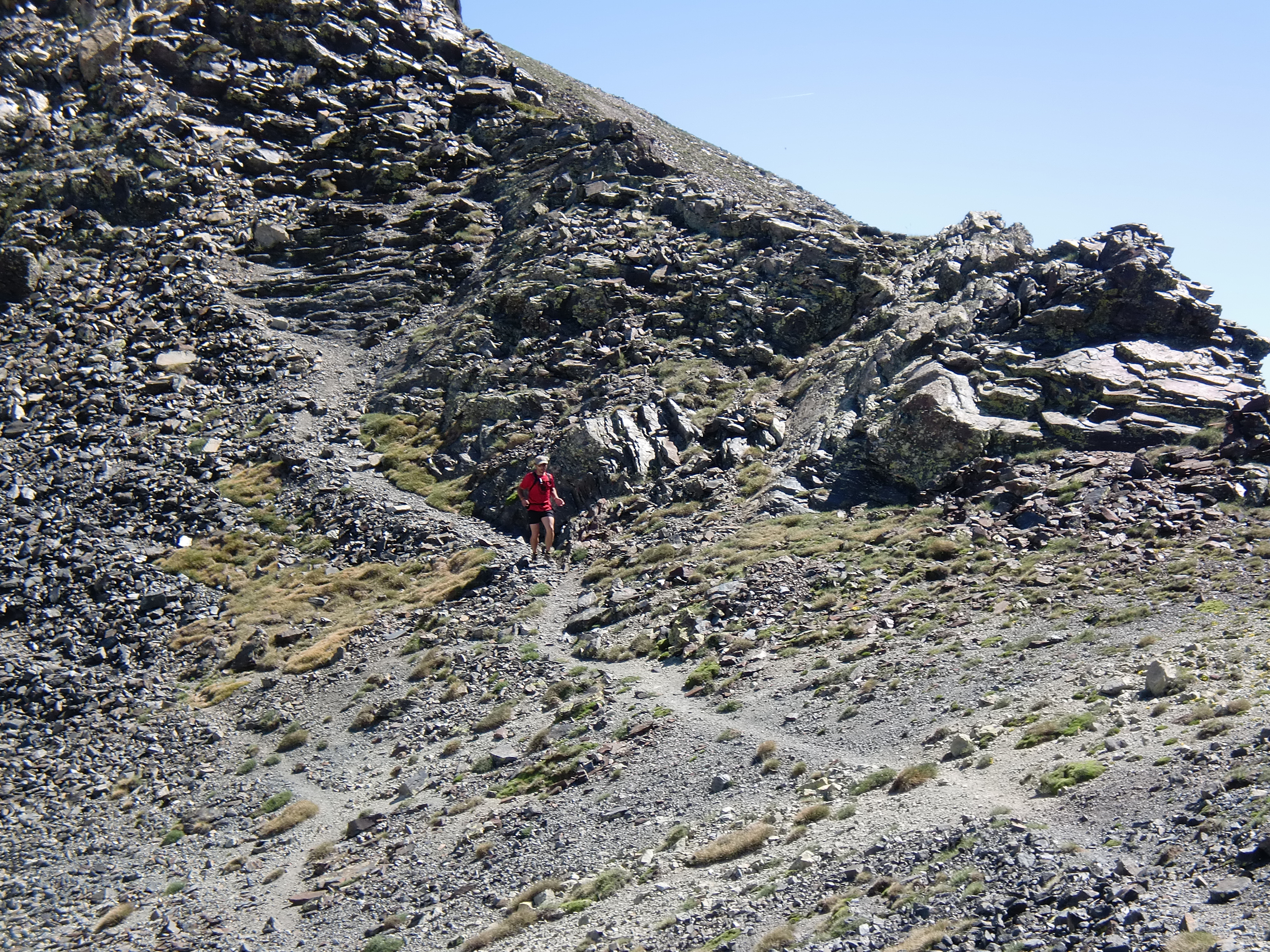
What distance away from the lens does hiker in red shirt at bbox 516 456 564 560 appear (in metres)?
28.0

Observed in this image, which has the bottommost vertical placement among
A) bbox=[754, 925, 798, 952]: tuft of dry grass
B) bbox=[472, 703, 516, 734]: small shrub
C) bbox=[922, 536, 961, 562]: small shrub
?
bbox=[472, 703, 516, 734]: small shrub

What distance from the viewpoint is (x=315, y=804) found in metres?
19.8

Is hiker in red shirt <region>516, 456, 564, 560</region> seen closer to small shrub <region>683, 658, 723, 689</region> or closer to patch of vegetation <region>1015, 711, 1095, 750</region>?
small shrub <region>683, 658, 723, 689</region>

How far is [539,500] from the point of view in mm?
28125

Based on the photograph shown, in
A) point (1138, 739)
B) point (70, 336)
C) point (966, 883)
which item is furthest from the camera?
point (70, 336)

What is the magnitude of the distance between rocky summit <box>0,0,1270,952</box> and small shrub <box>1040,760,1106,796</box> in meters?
0.05

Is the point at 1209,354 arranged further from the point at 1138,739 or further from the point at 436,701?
the point at 436,701

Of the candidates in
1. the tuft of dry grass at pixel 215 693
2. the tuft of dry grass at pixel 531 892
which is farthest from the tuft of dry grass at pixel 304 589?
the tuft of dry grass at pixel 531 892

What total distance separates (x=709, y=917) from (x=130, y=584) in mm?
24808

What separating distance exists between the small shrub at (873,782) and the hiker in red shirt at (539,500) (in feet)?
49.4

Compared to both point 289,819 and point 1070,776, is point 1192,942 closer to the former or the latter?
point 1070,776

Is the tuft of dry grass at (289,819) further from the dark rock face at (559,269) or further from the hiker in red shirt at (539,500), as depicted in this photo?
the dark rock face at (559,269)

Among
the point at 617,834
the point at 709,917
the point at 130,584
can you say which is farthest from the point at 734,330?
the point at 709,917

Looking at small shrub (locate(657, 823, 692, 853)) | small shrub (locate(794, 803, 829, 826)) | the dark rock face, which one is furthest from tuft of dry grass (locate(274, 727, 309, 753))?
small shrub (locate(794, 803, 829, 826))
